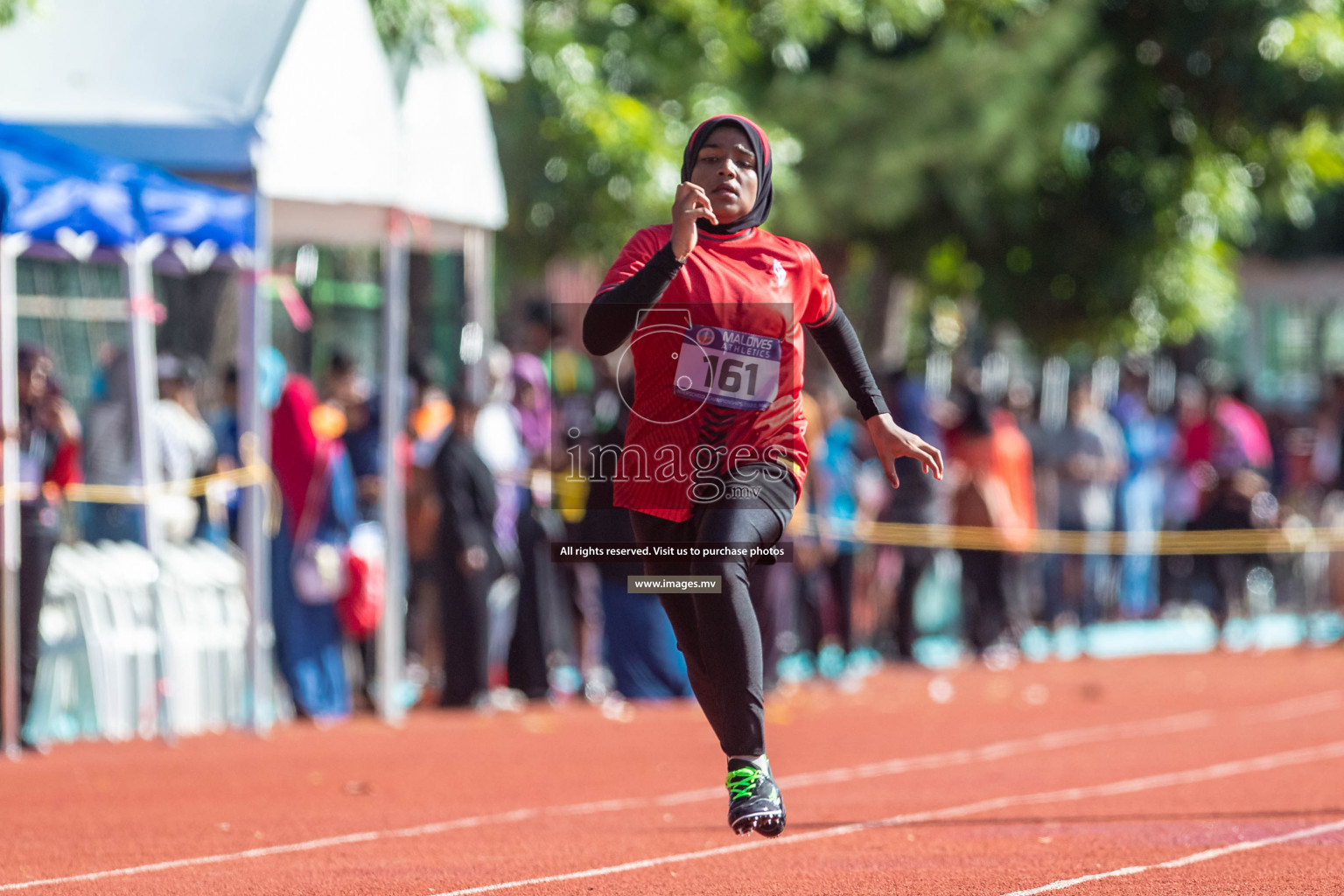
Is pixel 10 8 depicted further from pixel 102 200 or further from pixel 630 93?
pixel 630 93

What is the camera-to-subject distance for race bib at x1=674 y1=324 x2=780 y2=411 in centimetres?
594

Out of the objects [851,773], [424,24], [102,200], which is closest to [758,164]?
[851,773]

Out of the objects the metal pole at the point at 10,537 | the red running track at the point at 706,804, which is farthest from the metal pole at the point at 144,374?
the red running track at the point at 706,804

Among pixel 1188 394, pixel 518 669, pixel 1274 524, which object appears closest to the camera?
pixel 518 669

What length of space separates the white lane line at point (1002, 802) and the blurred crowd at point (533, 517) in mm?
2292

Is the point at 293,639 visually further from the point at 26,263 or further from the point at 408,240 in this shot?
the point at 26,263

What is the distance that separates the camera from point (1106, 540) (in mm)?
19141

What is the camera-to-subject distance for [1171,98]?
20766mm

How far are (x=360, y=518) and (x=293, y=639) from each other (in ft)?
4.06

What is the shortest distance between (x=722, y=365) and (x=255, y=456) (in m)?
5.84

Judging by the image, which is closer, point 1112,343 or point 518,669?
point 518,669

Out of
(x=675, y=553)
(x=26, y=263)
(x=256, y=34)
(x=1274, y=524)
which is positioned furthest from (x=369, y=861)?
(x=1274, y=524)

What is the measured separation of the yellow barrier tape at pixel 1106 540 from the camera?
54.1ft

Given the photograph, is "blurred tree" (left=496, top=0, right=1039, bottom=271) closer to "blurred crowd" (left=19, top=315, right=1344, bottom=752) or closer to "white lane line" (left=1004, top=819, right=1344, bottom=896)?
"blurred crowd" (left=19, top=315, right=1344, bottom=752)
